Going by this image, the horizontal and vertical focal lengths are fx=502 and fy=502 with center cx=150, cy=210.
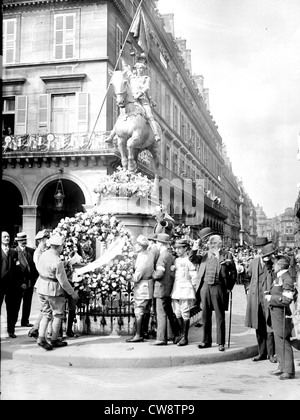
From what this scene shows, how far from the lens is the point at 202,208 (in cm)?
4078

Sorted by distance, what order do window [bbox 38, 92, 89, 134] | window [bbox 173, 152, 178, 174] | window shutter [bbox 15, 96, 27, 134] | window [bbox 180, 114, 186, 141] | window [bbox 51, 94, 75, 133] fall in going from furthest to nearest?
window [bbox 180, 114, 186, 141] → window [bbox 173, 152, 178, 174] → window shutter [bbox 15, 96, 27, 134] → window [bbox 51, 94, 75, 133] → window [bbox 38, 92, 89, 134]

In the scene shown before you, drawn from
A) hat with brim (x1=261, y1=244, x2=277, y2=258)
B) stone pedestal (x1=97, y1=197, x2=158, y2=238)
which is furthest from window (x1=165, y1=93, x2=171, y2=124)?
hat with brim (x1=261, y1=244, x2=277, y2=258)

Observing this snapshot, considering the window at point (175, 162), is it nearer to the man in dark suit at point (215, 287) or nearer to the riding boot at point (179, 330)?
the riding boot at point (179, 330)

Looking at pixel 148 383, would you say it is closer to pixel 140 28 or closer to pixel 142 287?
pixel 142 287

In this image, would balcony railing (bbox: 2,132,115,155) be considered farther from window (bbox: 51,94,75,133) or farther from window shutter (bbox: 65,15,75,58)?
window shutter (bbox: 65,15,75,58)

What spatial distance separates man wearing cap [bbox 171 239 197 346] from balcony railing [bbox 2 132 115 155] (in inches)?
685

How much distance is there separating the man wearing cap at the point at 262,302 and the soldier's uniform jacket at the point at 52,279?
108 inches

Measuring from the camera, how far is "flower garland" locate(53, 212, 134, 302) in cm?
844

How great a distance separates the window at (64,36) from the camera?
26.5m

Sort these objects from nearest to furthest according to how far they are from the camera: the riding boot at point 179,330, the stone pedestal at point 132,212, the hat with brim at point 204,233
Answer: the riding boot at point 179,330
the hat with brim at point 204,233
the stone pedestal at point 132,212

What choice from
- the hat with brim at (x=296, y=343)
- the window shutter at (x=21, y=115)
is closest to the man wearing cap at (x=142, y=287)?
the hat with brim at (x=296, y=343)

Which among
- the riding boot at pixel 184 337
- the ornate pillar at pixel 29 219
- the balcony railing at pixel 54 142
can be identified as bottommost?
the riding boot at pixel 184 337
